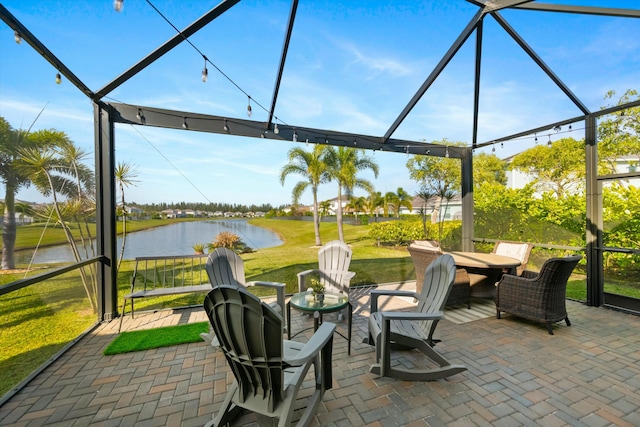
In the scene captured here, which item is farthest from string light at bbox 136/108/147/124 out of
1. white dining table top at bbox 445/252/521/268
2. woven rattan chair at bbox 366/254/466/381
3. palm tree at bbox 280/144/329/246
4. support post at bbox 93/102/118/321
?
white dining table top at bbox 445/252/521/268

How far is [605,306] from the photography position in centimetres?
427

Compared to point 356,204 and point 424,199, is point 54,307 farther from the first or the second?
point 424,199

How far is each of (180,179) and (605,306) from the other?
746 cm

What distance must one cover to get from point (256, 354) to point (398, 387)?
4.63ft

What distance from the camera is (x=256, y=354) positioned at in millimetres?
1611

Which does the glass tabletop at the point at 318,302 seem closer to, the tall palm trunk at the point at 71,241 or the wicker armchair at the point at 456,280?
the wicker armchair at the point at 456,280

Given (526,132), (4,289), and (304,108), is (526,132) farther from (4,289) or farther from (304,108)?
(4,289)

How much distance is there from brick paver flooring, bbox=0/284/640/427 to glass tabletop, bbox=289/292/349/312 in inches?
20.0

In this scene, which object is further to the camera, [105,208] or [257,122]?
[257,122]

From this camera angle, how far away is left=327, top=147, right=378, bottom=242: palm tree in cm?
788

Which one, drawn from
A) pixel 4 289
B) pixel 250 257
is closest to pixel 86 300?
pixel 4 289

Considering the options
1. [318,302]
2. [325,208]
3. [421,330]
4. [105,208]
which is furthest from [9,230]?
[325,208]

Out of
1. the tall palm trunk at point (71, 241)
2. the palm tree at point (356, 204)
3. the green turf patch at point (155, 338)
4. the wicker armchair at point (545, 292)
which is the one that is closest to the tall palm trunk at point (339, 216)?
the palm tree at point (356, 204)

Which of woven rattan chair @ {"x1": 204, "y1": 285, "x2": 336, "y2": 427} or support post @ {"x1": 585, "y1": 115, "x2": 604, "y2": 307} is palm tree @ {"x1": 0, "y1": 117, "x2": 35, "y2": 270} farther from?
support post @ {"x1": 585, "y1": 115, "x2": 604, "y2": 307}
